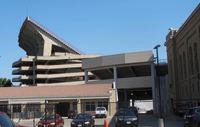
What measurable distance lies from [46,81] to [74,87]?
65.3m

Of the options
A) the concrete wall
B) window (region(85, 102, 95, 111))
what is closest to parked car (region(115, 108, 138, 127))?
window (region(85, 102, 95, 111))

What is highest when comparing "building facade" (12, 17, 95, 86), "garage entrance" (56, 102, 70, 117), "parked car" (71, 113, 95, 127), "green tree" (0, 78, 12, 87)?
"building facade" (12, 17, 95, 86)

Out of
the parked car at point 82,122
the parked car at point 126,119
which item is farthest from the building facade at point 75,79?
the parked car at point 82,122

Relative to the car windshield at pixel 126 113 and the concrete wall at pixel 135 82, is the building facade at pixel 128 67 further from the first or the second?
the car windshield at pixel 126 113

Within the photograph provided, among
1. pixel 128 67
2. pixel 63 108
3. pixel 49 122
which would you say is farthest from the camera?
pixel 128 67

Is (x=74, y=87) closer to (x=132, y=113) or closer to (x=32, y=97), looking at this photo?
(x=32, y=97)

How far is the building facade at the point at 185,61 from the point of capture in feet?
204

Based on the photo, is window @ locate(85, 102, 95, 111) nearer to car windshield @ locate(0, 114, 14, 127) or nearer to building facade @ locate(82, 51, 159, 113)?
building facade @ locate(82, 51, 159, 113)

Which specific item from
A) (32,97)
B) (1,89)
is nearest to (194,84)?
(32,97)

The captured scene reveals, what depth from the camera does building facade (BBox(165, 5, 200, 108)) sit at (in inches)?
2445

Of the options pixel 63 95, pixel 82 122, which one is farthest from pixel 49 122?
pixel 63 95

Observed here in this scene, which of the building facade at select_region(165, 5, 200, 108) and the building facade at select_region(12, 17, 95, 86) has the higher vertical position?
the building facade at select_region(12, 17, 95, 86)

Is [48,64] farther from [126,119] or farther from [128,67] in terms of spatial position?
[126,119]

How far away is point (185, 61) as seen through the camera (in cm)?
7288
